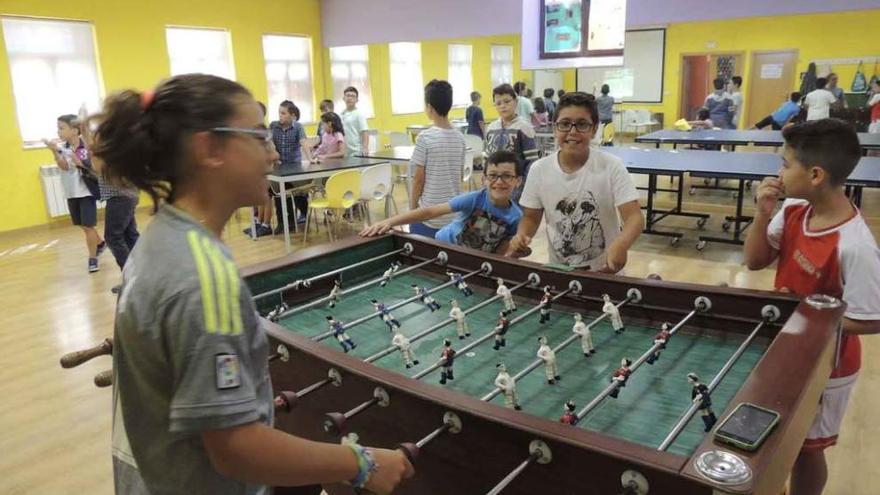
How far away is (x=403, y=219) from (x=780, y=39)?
12822 mm

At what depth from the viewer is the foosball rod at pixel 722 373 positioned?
4.01 feet

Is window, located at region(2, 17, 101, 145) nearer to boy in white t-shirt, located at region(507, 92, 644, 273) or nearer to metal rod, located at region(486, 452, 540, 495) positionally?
boy in white t-shirt, located at region(507, 92, 644, 273)

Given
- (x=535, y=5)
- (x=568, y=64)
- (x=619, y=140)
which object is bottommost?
(x=619, y=140)

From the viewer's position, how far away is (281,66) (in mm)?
9844

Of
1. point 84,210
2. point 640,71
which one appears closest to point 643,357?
point 84,210

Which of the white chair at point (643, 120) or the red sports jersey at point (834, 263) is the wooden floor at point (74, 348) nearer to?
the red sports jersey at point (834, 263)

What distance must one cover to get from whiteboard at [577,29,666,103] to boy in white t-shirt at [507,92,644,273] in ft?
39.6

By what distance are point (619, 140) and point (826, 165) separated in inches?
520

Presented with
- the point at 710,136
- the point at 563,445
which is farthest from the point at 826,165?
the point at 710,136

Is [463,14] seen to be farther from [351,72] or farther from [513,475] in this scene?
[513,475]

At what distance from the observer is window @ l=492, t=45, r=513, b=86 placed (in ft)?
46.1

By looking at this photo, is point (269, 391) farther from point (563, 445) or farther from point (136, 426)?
point (563, 445)

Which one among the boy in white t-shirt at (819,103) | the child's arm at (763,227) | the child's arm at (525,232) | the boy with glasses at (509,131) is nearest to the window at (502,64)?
the boy in white t-shirt at (819,103)

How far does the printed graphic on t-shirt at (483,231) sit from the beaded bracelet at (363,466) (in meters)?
1.85
